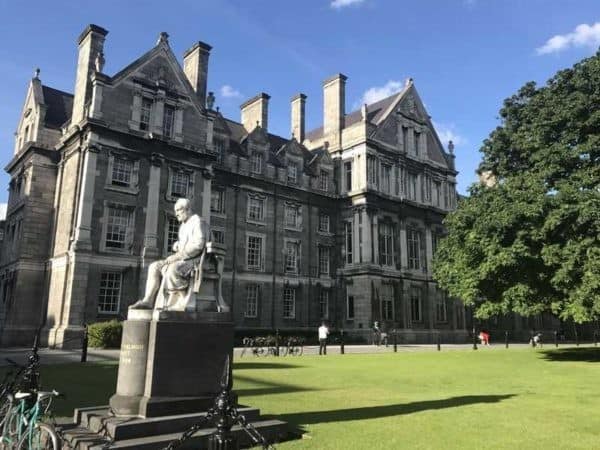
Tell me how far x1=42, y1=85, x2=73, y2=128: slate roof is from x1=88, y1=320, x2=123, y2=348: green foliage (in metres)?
16.8

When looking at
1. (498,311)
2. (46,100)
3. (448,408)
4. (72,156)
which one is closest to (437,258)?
(498,311)

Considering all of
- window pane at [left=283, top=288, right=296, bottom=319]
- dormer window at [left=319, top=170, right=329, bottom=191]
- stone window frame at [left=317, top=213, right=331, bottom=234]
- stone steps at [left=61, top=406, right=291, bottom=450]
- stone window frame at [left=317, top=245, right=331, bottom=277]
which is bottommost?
stone steps at [left=61, top=406, right=291, bottom=450]

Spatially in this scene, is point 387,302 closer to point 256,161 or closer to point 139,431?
point 256,161

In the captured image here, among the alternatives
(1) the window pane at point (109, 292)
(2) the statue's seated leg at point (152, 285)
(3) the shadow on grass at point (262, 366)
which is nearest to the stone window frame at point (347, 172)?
(1) the window pane at point (109, 292)

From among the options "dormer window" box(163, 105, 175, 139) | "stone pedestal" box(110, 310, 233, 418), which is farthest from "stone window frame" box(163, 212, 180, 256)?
"stone pedestal" box(110, 310, 233, 418)

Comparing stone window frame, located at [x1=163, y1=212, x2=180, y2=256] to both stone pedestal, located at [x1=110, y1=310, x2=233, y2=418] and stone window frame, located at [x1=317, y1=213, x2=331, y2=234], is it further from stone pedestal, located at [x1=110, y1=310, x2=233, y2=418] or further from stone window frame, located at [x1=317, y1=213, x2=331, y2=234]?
stone pedestal, located at [x1=110, y1=310, x2=233, y2=418]

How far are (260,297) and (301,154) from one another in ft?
43.2

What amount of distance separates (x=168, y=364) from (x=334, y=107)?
1604 inches

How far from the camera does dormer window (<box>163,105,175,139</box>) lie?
3281cm

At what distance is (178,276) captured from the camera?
819 cm

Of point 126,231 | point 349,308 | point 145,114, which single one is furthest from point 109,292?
point 349,308

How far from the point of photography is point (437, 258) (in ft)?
87.8

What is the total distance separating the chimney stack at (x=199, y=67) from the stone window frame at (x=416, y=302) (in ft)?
78.3

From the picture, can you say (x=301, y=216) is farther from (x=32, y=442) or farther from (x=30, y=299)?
(x=32, y=442)
